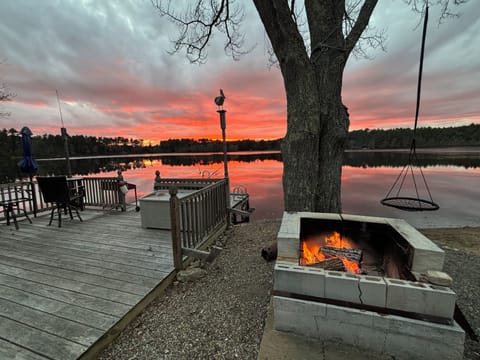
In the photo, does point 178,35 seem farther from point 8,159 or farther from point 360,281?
point 8,159

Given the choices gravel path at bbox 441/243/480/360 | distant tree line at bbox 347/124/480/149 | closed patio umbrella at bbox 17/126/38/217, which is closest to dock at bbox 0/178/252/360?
closed patio umbrella at bbox 17/126/38/217

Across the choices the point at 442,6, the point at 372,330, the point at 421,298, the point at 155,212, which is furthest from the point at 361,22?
the point at 155,212

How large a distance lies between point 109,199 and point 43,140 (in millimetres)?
32817

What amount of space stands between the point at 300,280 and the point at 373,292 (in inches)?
20.0

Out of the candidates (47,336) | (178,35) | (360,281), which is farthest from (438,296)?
(178,35)

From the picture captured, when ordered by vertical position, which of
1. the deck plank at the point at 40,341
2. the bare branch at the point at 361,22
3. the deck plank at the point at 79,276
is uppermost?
the bare branch at the point at 361,22

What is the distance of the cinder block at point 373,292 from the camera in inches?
56.8

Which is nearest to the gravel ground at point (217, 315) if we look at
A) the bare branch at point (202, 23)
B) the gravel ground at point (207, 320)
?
the gravel ground at point (207, 320)

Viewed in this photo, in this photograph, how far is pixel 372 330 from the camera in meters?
1.44

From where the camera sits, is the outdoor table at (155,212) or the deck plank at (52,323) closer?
the deck plank at (52,323)

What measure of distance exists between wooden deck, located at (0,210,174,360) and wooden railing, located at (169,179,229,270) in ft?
1.18

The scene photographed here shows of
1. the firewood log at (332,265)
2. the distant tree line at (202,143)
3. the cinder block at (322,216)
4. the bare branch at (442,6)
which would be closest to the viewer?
the firewood log at (332,265)

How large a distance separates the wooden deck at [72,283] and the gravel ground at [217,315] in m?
0.20

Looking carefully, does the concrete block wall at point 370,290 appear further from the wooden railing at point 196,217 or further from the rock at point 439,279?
the wooden railing at point 196,217
